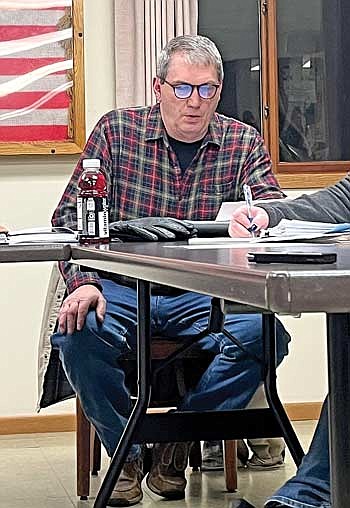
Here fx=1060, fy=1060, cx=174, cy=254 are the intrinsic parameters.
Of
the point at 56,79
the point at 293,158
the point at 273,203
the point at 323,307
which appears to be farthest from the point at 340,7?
the point at 323,307

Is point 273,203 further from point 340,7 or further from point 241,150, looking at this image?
point 340,7

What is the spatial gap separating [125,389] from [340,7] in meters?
2.17

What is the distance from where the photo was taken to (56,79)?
3.86 metres

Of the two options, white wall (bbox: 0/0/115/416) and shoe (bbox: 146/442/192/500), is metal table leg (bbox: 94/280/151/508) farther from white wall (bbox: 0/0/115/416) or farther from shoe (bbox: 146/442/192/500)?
white wall (bbox: 0/0/115/416)

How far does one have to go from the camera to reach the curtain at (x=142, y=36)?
3.85 meters

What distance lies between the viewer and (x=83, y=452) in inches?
110

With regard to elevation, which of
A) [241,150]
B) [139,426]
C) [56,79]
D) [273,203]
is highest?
[56,79]

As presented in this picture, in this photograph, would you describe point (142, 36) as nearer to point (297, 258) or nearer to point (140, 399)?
point (140, 399)

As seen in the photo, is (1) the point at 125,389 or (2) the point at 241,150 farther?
(2) the point at 241,150

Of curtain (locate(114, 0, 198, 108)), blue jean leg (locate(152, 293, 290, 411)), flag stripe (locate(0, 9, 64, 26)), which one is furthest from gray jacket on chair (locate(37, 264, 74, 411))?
flag stripe (locate(0, 9, 64, 26))

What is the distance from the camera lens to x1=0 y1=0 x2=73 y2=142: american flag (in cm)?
381

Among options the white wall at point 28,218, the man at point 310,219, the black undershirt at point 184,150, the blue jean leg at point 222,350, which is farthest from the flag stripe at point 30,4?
the man at point 310,219

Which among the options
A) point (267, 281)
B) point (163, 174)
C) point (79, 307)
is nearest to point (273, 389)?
point (79, 307)

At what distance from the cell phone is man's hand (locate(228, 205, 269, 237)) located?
1099 millimetres
